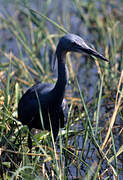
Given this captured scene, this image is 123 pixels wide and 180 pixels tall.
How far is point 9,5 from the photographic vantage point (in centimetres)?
661

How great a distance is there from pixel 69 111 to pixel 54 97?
0.59 m

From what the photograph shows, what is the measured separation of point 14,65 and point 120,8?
6.73 ft

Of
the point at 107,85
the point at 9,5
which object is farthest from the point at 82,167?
the point at 9,5

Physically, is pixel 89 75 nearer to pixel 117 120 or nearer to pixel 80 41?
pixel 117 120

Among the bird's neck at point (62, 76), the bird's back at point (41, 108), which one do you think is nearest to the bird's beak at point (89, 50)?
the bird's neck at point (62, 76)

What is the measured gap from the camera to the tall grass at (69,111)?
2.80 metres

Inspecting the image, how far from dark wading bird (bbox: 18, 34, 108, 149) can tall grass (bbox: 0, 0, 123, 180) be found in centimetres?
11

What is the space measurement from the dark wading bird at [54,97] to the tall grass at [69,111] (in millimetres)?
114

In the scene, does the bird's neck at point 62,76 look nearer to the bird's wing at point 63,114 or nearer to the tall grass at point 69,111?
the tall grass at point 69,111

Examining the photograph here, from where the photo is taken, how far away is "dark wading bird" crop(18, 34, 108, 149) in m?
2.95

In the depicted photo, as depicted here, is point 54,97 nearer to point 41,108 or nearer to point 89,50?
point 41,108

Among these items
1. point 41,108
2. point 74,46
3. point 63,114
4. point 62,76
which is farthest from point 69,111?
point 74,46

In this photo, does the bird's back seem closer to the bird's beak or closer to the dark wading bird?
the dark wading bird

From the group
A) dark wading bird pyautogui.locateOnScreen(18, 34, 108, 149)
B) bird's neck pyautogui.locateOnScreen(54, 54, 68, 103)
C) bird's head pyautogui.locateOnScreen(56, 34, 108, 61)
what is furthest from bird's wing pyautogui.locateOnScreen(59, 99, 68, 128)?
bird's head pyautogui.locateOnScreen(56, 34, 108, 61)
